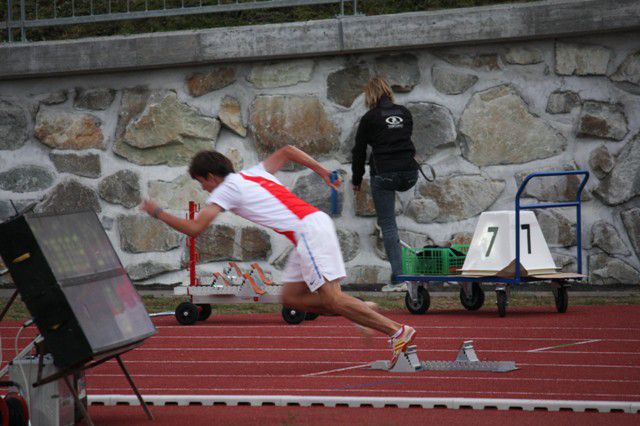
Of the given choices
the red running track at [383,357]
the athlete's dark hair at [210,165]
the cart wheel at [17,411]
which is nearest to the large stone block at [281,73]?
the red running track at [383,357]

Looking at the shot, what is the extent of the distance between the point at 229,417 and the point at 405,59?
7522mm

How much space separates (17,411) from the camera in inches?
270

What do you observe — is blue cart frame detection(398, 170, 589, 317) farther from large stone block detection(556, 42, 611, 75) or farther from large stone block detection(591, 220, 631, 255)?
large stone block detection(556, 42, 611, 75)

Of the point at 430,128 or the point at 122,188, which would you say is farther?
the point at 122,188

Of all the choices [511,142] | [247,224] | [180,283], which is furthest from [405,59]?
[180,283]

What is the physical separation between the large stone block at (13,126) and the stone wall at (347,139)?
14 mm

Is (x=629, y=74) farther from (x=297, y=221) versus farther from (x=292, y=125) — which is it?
(x=297, y=221)

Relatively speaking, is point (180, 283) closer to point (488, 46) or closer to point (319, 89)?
point (319, 89)

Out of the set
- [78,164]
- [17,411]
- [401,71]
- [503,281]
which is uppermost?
[401,71]

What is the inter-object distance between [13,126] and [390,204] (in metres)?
4.52

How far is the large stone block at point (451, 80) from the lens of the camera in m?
13.9

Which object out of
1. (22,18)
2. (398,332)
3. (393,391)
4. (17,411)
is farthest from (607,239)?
(17,411)

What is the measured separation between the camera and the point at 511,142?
13.8 m

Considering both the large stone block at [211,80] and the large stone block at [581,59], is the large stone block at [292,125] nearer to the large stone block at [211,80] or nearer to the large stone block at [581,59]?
the large stone block at [211,80]
